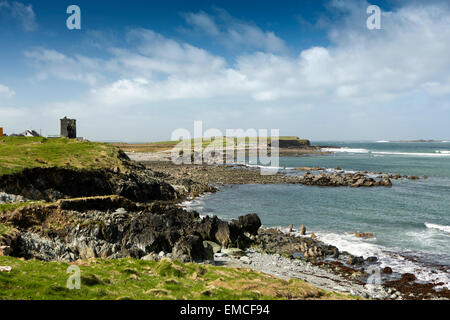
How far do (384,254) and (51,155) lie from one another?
162 ft

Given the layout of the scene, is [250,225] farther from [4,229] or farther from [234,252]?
[4,229]

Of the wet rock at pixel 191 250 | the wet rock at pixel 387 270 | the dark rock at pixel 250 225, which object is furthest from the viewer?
the dark rock at pixel 250 225

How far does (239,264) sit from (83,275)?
14.8 meters

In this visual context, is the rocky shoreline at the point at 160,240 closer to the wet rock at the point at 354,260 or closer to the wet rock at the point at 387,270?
the wet rock at the point at 354,260

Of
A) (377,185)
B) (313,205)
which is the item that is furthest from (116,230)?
(377,185)

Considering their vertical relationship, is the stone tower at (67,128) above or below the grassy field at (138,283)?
above

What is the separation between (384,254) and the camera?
93.7 ft

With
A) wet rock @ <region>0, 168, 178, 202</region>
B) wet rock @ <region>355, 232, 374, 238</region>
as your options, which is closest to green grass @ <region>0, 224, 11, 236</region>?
wet rock @ <region>0, 168, 178, 202</region>

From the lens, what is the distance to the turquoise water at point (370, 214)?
94.2 ft

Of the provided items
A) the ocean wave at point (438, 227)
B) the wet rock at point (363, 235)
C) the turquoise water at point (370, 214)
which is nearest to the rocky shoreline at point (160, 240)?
the turquoise water at point (370, 214)

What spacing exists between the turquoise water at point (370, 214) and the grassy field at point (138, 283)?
1672 cm

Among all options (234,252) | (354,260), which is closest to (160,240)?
(234,252)

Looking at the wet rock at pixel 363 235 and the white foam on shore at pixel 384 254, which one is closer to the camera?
A: the white foam on shore at pixel 384 254
